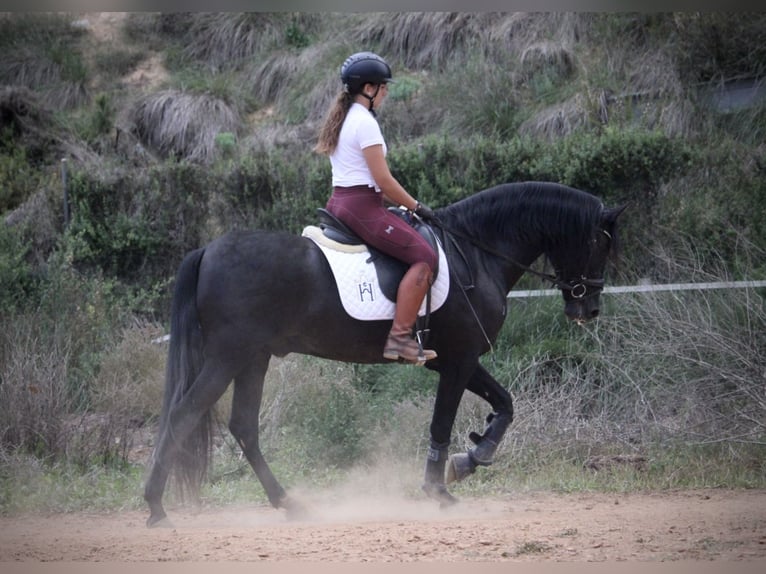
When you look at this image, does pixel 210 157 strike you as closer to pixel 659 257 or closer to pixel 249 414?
pixel 659 257

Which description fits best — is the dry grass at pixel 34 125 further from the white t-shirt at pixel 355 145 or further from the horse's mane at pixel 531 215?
the horse's mane at pixel 531 215

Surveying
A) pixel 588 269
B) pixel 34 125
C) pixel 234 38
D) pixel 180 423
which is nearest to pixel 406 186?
pixel 588 269

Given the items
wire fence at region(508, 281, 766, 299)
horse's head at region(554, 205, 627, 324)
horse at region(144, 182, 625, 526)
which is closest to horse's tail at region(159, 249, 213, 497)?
horse at region(144, 182, 625, 526)

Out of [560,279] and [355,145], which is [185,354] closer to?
[355,145]

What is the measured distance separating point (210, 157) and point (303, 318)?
949 cm

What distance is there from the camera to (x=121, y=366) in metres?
10.3

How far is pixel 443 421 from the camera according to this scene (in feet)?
23.4

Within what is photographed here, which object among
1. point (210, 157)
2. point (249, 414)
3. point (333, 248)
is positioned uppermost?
point (210, 157)

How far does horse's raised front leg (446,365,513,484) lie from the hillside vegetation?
137 cm

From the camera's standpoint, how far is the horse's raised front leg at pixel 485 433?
23.4 feet

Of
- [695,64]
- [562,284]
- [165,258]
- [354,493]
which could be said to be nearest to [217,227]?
[165,258]

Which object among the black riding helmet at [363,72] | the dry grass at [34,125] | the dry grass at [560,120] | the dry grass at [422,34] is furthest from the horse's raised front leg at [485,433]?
the dry grass at [34,125]

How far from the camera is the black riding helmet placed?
670cm

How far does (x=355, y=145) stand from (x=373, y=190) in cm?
36
